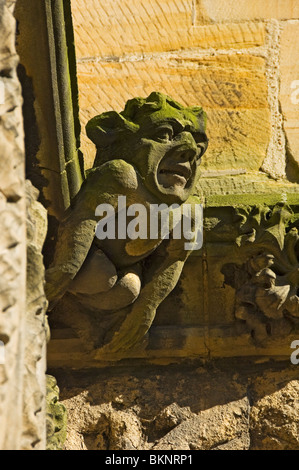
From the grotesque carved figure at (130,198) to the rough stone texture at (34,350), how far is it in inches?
26.2

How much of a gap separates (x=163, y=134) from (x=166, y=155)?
0.05 meters

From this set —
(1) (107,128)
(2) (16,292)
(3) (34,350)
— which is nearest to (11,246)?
(2) (16,292)

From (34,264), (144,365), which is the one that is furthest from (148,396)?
(34,264)

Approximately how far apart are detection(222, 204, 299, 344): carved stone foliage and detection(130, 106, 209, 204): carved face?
308mm

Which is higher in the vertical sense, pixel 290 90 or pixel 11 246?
pixel 290 90

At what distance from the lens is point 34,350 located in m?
2.23

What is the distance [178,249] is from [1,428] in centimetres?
129

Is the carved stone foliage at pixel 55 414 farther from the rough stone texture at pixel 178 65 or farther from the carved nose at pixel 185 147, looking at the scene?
the rough stone texture at pixel 178 65

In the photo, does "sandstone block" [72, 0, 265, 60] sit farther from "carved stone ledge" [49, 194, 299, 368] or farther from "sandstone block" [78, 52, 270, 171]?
"carved stone ledge" [49, 194, 299, 368]

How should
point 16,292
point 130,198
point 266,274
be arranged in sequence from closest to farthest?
point 16,292, point 130,198, point 266,274
